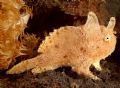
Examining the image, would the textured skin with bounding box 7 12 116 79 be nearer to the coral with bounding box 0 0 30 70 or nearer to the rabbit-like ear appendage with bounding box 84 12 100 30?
the rabbit-like ear appendage with bounding box 84 12 100 30

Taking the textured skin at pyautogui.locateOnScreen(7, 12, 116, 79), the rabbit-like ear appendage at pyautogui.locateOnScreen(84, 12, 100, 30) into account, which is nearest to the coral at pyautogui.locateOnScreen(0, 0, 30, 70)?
the textured skin at pyautogui.locateOnScreen(7, 12, 116, 79)

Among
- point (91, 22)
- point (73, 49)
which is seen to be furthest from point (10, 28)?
point (91, 22)

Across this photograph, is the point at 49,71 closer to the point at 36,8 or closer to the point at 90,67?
the point at 90,67

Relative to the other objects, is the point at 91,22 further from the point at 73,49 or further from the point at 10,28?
the point at 10,28

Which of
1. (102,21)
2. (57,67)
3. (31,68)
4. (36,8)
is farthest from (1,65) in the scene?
(102,21)

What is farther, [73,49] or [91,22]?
[91,22]

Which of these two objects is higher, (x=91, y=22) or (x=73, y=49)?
(x=91, y=22)
